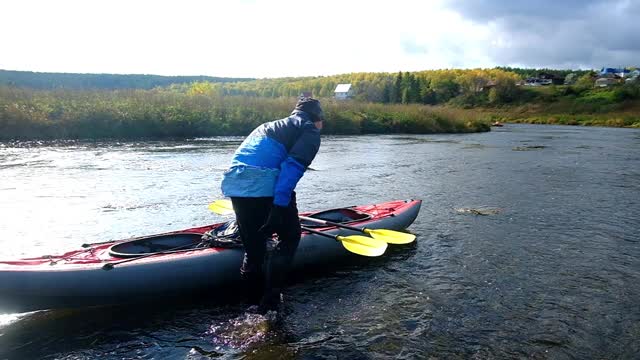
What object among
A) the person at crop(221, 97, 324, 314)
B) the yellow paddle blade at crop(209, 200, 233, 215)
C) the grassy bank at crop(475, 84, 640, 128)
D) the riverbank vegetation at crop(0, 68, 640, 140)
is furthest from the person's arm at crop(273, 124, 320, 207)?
the grassy bank at crop(475, 84, 640, 128)

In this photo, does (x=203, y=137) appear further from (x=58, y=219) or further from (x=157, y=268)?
(x=157, y=268)

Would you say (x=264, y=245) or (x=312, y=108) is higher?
(x=312, y=108)

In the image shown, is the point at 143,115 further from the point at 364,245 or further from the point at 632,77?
the point at 632,77

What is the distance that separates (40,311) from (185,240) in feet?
5.30

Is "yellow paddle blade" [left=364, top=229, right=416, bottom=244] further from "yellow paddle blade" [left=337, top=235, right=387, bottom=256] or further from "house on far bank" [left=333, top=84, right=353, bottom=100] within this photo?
"house on far bank" [left=333, top=84, right=353, bottom=100]

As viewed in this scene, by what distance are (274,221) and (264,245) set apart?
35 cm

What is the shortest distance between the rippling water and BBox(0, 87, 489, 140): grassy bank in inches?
174

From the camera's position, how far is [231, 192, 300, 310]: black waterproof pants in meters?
4.52

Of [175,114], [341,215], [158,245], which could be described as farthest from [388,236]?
[175,114]

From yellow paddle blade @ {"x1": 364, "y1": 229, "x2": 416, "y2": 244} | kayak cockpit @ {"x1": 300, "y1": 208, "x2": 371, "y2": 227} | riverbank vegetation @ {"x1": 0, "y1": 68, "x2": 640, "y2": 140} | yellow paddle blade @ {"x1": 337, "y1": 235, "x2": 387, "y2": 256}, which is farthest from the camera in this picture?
riverbank vegetation @ {"x1": 0, "y1": 68, "x2": 640, "y2": 140}

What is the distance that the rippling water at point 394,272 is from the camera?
174 inches

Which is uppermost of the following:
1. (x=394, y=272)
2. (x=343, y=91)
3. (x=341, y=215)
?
(x=343, y=91)

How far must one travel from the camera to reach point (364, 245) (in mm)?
5473

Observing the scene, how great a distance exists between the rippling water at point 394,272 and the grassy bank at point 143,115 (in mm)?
4414
